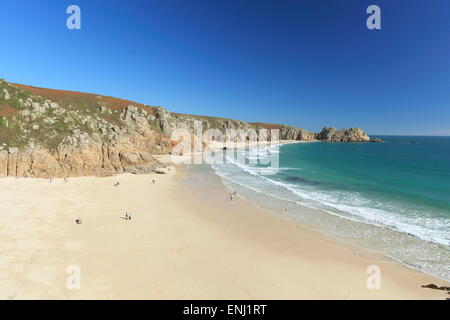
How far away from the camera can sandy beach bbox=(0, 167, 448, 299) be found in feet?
33.2

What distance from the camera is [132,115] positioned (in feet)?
190

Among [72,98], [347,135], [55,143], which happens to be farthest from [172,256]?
[347,135]

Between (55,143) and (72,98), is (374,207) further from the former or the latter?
(72,98)

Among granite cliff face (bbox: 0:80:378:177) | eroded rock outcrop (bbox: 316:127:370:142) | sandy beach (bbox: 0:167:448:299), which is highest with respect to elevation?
eroded rock outcrop (bbox: 316:127:370:142)

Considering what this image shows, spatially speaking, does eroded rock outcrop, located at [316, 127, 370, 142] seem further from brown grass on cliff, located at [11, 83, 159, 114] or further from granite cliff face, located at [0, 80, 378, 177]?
granite cliff face, located at [0, 80, 378, 177]

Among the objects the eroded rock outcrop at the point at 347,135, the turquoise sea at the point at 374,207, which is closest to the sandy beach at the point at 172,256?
the turquoise sea at the point at 374,207

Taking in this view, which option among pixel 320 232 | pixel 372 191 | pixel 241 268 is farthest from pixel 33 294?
pixel 372 191

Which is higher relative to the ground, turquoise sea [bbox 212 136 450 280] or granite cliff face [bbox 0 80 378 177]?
granite cliff face [bbox 0 80 378 177]

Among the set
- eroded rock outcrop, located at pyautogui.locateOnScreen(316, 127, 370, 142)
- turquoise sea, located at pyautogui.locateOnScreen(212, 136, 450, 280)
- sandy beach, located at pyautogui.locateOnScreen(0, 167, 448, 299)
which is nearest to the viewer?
sandy beach, located at pyautogui.locateOnScreen(0, 167, 448, 299)

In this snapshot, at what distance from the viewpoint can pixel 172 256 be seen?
12992 millimetres

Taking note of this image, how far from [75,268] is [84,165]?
89.3 ft

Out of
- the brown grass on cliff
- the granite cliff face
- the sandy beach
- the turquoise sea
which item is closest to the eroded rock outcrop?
the turquoise sea

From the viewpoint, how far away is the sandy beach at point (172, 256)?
10.1m
